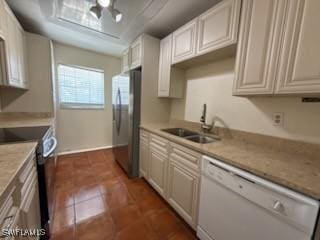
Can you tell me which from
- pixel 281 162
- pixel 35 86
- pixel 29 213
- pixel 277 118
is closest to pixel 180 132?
pixel 277 118

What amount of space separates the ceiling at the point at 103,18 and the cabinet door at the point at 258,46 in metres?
0.62

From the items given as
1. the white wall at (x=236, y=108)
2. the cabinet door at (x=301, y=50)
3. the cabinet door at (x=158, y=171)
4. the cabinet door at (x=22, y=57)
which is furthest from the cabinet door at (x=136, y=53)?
the cabinet door at (x=301, y=50)

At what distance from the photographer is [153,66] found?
240 centimetres

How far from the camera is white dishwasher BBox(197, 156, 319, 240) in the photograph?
28.3 inches

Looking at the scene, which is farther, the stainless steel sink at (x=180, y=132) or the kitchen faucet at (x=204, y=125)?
the stainless steel sink at (x=180, y=132)

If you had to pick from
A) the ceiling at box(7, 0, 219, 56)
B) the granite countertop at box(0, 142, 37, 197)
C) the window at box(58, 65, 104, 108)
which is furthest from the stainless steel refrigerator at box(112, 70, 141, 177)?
the granite countertop at box(0, 142, 37, 197)

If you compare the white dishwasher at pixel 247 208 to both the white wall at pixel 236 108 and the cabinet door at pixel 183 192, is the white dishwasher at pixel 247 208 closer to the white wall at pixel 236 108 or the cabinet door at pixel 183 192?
the cabinet door at pixel 183 192

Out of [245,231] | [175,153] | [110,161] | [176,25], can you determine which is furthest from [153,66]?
[245,231]

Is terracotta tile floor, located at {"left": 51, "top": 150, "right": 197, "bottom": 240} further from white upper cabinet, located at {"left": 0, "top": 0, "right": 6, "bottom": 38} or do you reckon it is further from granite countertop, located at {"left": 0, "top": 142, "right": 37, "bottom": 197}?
white upper cabinet, located at {"left": 0, "top": 0, "right": 6, "bottom": 38}

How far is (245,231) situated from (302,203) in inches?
16.8

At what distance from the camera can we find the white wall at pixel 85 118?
3.06 m

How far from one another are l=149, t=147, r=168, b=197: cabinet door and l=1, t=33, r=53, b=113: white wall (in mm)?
2046

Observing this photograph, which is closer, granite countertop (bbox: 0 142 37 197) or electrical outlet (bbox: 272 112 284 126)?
granite countertop (bbox: 0 142 37 197)

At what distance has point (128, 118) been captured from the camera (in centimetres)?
236
